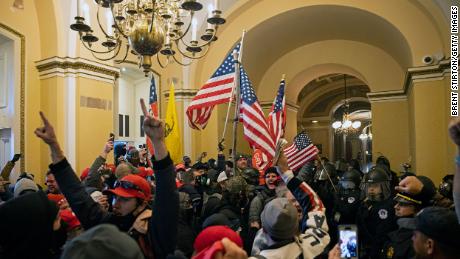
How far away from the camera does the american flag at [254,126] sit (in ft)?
18.8

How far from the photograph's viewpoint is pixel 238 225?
404 centimetres

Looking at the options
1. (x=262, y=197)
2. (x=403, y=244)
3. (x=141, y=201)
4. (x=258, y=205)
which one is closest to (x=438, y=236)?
(x=403, y=244)

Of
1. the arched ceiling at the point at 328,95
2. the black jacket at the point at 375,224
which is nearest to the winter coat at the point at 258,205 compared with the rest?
the black jacket at the point at 375,224

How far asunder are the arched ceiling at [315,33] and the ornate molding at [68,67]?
17.7 ft

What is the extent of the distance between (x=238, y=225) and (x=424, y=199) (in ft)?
5.55

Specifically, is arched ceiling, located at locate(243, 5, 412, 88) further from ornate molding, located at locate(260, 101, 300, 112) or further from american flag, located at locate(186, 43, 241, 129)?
american flag, located at locate(186, 43, 241, 129)

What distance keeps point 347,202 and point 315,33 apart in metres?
10.3

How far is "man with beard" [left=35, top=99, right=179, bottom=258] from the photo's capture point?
7.00 ft

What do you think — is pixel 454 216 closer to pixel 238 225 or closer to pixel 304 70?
pixel 238 225

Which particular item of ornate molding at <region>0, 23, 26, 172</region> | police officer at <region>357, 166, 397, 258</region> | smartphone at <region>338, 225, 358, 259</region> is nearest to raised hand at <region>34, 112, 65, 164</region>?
smartphone at <region>338, 225, 358, 259</region>

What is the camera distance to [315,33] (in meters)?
14.8

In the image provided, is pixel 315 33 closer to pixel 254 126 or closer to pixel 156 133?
pixel 254 126

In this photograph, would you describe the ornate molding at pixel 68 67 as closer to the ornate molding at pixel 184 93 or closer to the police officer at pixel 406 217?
the ornate molding at pixel 184 93

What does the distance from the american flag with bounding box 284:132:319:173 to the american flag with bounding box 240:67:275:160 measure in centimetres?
128
